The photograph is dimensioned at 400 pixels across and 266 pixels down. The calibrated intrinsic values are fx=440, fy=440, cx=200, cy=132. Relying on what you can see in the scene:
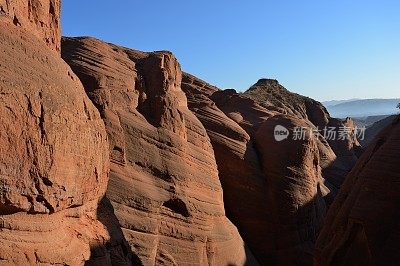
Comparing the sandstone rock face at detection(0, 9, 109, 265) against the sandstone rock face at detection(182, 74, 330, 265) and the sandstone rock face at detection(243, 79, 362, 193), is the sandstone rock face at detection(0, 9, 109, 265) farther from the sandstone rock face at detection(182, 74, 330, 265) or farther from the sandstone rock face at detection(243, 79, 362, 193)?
the sandstone rock face at detection(243, 79, 362, 193)

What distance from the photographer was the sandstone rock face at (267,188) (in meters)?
20.6

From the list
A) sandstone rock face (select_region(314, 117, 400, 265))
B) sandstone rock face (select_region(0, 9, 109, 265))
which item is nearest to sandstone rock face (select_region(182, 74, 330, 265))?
sandstone rock face (select_region(314, 117, 400, 265))

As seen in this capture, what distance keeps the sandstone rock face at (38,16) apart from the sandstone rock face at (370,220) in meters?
10.0

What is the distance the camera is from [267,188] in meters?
21.4

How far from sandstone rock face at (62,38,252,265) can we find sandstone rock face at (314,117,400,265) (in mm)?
4065

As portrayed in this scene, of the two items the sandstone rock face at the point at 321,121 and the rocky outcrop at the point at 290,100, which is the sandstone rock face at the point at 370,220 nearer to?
the sandstone rock face at the point at 321,121

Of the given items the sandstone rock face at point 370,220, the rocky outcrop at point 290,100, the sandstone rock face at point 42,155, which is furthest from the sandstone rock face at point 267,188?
the rocky outcrop at point 290,100

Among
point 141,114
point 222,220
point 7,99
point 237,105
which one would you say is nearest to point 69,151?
point 7,99

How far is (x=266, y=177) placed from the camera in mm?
21672

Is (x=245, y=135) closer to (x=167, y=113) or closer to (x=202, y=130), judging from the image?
(x=202, y=130)

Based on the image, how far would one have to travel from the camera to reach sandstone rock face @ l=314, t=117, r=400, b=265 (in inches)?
497

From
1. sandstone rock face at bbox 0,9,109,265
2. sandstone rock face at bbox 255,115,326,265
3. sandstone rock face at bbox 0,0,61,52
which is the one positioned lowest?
sandstone rock face at bbox 255,115,326,265

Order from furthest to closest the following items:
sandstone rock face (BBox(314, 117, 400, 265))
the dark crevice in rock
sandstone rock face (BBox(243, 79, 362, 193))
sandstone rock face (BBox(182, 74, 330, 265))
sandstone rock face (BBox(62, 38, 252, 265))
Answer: sandstone rock face (BBox(243, 79, 362, 193)) → sandstone rock face (BBox(182, 74, 330, 265)) → the dark crevice in rock → sandstone rock face (BBox(62, 38, 252, 265)) → sandstone rock face (BBox(314, 117, 400, 265))

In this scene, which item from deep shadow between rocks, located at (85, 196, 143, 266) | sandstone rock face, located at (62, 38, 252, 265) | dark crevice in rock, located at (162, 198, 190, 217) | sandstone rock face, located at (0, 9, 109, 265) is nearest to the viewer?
sandstone rock face, located at (0, 9, 109, 265)
